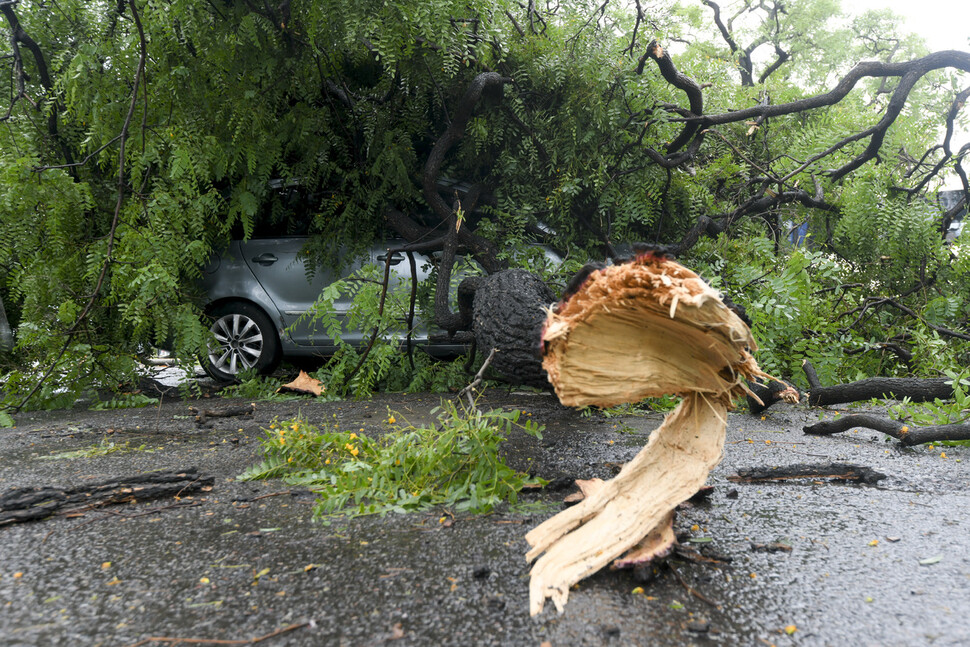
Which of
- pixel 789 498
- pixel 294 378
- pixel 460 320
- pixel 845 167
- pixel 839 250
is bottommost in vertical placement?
pixel 294 378

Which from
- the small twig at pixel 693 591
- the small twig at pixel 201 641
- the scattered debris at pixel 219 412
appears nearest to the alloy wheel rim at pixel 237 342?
the scattered debris at pixel 219 412

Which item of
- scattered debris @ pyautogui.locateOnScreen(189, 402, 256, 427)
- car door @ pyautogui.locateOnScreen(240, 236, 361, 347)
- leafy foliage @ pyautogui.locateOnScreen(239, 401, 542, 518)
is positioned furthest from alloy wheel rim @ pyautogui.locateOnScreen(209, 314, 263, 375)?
leafy foliage @ pyautogui.locateOnScreen(239, 401, 542, 518)

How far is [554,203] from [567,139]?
59 centimetres

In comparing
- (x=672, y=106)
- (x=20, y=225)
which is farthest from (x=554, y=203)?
(x=20, y=225)

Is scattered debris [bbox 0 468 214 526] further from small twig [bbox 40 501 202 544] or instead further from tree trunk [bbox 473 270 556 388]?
tree trunk [bbox 473 270 556 388]

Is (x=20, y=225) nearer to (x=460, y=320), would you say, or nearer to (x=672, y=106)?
(x=460, y=320)

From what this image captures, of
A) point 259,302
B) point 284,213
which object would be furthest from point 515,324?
point 259,302

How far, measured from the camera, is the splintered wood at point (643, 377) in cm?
209

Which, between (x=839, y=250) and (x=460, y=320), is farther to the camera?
(x=839, y=250)

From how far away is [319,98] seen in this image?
19.0ft

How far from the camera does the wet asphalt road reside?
5.65 ft

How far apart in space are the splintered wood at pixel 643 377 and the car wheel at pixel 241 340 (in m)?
5.10

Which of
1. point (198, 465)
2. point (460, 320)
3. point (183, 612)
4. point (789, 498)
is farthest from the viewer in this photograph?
point (460, 320)

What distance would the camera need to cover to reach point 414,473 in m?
2.98
